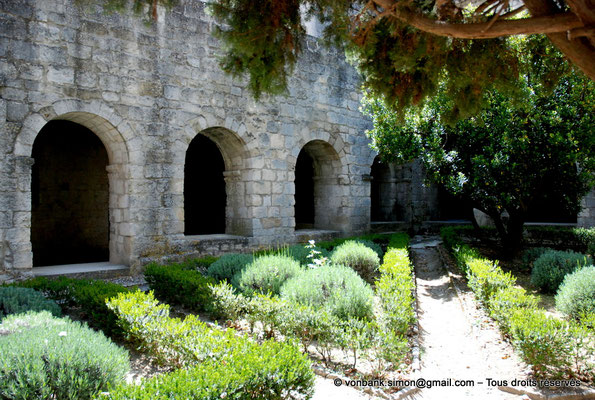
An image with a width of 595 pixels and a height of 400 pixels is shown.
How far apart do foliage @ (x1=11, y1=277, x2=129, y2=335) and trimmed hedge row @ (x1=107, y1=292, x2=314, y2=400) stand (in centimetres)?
44

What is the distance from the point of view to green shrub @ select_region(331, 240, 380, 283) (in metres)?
6.84

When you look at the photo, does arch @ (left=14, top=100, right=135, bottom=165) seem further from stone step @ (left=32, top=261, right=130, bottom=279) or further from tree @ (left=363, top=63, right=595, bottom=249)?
tree @ (left=363, top=63, right=595, bottom=249)

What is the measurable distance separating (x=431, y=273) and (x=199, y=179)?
738 cm

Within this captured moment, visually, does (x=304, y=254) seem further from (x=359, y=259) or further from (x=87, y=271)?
(x=87, y=271)

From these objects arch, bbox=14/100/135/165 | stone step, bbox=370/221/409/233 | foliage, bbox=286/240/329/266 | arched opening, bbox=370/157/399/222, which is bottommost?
foliage, bbox=286/240/329/266

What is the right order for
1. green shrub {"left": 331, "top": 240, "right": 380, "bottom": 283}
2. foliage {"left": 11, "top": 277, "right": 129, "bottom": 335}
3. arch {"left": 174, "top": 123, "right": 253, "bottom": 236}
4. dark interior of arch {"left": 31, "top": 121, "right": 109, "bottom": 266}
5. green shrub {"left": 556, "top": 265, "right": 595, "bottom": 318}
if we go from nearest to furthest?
foliage {"left": 11, "top": 277, "right": 129, "bottom": 335}, green shrub {"left": 556, "top": 265, "right": 595, "bottom": 318}, green shrub {"left": 331, "top": 240, "right": 380, "bottom": 283}, arch {"left": 174, "top": 123, "right": 253, "bottom": 236}, dark interior of arch {"left": 31, "top": 121, "right": 109, "bottom": 266}

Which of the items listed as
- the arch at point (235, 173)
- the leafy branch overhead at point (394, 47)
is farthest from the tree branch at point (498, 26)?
the arch at point (235, 173)

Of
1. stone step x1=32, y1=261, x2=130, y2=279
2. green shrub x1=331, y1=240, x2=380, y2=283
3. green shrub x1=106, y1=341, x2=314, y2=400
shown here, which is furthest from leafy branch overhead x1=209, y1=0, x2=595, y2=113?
stone step x1=32, y1=261, x2=130, y2=279

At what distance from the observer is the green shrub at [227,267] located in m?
5.98

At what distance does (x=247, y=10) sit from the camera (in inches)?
160

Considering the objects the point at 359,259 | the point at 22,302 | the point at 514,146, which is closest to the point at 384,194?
the point at 514,146

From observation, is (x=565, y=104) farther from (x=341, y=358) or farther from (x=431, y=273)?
(x=341, y=358)

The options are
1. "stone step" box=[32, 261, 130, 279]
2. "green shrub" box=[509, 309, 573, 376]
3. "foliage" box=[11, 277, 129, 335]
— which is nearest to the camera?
"green shrub" box=[509, 309, 573, 376]

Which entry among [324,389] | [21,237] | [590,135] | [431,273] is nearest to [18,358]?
[324,389]
